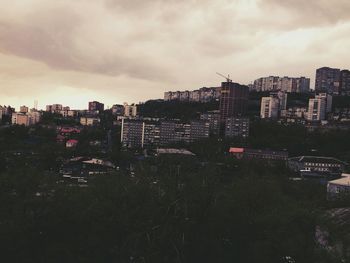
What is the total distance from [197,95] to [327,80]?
1777 cm

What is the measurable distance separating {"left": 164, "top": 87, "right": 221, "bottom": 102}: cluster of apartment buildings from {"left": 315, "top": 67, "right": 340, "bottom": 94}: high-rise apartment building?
1357 centimetres

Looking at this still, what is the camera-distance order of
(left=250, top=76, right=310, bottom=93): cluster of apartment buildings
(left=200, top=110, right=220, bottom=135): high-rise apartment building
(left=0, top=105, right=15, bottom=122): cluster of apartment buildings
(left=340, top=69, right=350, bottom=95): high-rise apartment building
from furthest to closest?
(left=250, top=76, right=310, bottom=93): cluster of apartment buildings, (left=0, top=105, right=15, bottom=122): cluster of apartment buildings, (left=340, top=69, right=350, bottom=95): high-rise apartment building, (left=200, top=110, right=220, bottom=135): high-rise apartment building

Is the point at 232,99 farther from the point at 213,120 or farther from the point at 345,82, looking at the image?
the point at 345,82

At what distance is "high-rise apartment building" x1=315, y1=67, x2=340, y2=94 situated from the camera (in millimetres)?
55597

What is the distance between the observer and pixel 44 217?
7574 millimetres

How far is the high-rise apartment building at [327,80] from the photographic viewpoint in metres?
55.6

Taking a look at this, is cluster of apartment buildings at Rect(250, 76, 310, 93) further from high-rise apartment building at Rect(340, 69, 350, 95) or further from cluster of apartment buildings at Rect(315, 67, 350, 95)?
high-rise apartment building at Rect(340, 69, 350, 95)

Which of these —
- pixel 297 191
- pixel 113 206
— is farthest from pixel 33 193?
pixel 297 191

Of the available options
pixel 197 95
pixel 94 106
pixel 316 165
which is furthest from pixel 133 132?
pixel 94 106

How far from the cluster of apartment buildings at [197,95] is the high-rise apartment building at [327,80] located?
1357 centimetres

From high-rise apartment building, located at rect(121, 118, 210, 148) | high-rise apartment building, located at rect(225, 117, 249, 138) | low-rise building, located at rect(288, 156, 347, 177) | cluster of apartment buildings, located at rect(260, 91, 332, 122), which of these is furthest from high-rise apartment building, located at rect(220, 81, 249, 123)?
low-rise building, located at rect(288, 156, 347, 177)

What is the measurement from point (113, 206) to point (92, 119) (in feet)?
152

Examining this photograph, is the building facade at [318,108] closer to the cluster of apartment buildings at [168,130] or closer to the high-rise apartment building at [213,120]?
the high-rise apartment building at [213,120]

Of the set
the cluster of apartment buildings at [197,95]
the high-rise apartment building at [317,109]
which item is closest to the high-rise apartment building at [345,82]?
the high-rise apartment building at [317,109]
